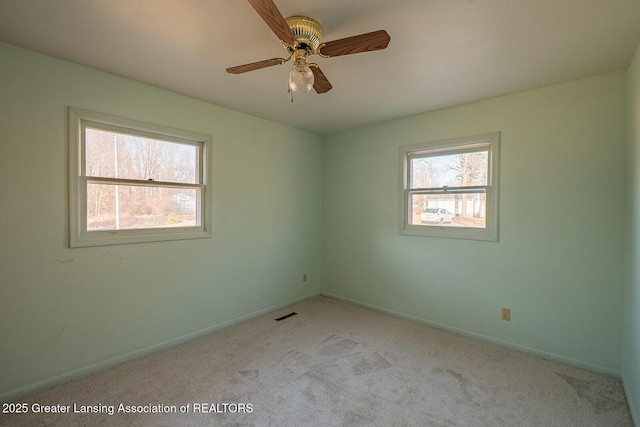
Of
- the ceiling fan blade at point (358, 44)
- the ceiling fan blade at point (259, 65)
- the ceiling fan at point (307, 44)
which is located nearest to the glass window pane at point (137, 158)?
the ceiling fan blade at point (259, 65)

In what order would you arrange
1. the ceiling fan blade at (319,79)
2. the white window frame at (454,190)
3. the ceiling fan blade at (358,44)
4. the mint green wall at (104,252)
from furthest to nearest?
1. the white window frame at (454,190)
2. the mint green wall at (104,252)
3. the ceiling fan blade at (319,79)
4. the ceiling fan blade at (358,44)

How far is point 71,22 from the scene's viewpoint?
1673 millimetres

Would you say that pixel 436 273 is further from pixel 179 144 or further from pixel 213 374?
pixel 179 144

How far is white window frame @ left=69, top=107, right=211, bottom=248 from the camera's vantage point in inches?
85.7

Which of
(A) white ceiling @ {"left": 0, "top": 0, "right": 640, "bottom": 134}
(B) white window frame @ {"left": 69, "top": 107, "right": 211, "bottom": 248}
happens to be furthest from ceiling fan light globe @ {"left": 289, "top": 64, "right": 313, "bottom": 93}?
(B) white window frame @ {"left": 69, "top": 107, "right": 211, "bottom": 248}

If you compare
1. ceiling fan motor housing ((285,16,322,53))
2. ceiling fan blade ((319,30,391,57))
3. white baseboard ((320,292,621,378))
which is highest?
ceiling fan motor housing ((285,16,322,53))

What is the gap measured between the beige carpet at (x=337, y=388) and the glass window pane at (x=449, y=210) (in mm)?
1209

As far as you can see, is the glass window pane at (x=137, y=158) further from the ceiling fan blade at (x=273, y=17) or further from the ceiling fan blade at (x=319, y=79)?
the ceiling fan blade at (x=273, y=17)

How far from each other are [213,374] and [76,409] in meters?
0.85

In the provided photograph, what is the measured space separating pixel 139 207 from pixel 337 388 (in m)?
2.28

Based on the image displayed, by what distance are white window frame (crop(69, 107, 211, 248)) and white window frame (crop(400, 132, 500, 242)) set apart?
224cm

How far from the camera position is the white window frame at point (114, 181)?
7.14 ft

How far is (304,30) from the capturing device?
1.60 metres

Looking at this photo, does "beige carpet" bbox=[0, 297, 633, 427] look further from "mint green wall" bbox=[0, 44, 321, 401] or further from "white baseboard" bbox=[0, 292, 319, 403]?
"mint green wall" bbox=[0, 44, 321, 401]
